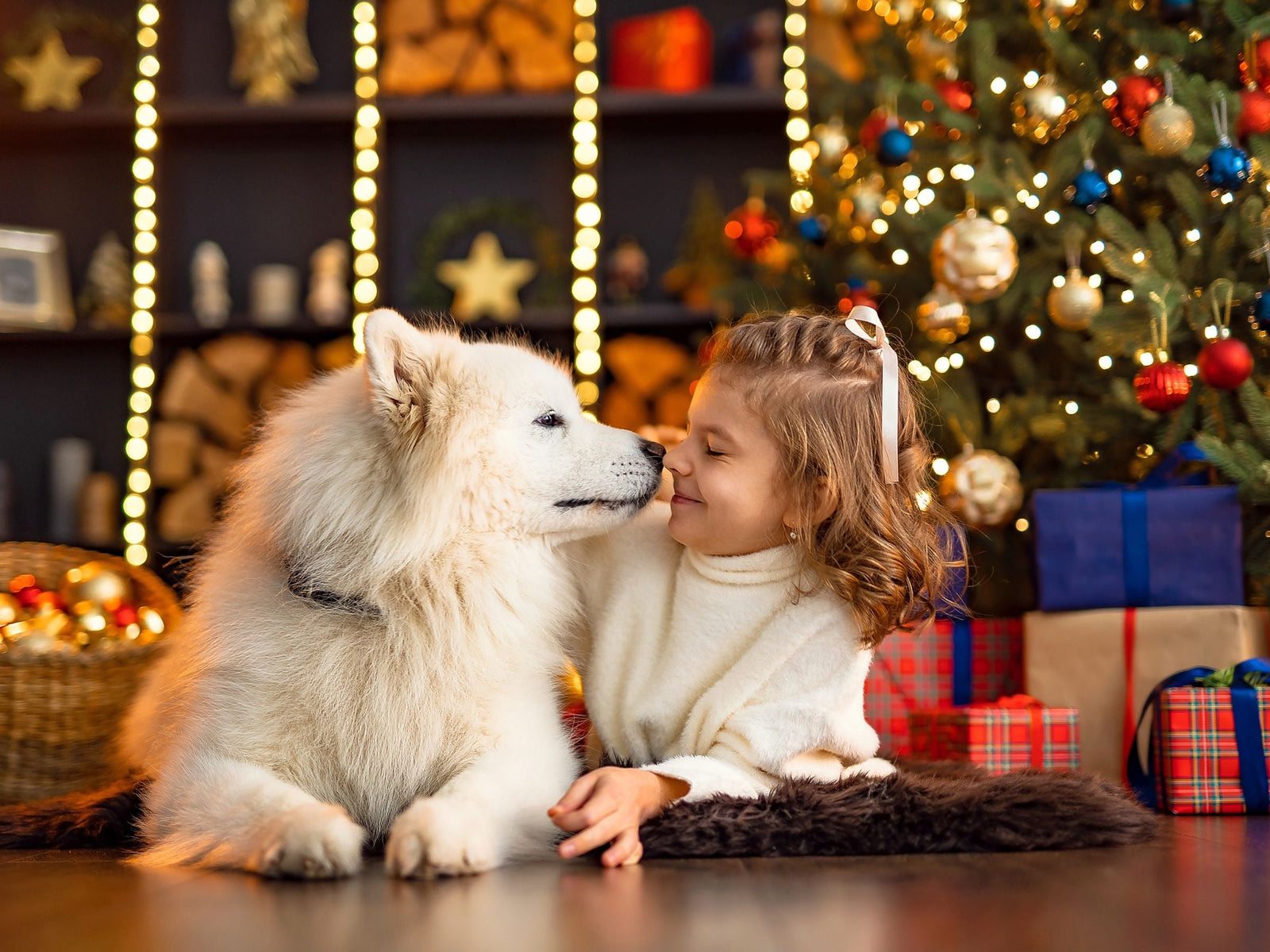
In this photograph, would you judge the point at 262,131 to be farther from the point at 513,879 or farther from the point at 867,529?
the point at 513,879

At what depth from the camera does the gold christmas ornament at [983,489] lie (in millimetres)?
2545

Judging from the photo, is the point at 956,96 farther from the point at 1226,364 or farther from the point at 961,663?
the point at 961,663

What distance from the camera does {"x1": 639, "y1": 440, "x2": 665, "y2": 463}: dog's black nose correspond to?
5.66ft

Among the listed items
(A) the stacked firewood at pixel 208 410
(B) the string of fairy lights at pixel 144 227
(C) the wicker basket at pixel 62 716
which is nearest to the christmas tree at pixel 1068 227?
(C) the wicker basket at pixel 62 716

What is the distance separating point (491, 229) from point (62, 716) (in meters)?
2.93

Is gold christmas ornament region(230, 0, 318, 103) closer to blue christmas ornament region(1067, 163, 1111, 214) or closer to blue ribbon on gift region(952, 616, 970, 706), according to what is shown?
blue christmas ornament region(1067, 163, 1111, 214)

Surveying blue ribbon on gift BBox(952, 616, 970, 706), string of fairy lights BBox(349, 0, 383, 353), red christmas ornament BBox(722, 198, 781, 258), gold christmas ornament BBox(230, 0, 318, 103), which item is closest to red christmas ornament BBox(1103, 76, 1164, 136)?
red christmas ornament BBox(722, 198, 781, 258)

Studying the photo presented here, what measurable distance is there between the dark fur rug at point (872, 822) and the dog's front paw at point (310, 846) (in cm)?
40

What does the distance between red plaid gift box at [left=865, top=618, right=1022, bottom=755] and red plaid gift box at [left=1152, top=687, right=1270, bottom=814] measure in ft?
1.82

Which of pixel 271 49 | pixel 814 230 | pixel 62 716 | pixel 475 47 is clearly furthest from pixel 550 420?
pixel 271 49

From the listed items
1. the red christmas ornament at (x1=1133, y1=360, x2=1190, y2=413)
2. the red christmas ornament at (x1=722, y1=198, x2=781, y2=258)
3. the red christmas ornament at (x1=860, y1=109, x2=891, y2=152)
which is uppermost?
the red christmas ornament at (x1=860, y1=109, x2=891, y2=152)

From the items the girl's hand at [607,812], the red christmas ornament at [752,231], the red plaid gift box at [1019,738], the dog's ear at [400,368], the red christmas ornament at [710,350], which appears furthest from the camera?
the red christmas ornament at [752,231]

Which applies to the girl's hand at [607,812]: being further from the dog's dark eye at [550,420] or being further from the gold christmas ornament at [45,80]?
the gold christmas ornament at [45,80]

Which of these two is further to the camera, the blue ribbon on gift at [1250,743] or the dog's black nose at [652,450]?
the blue ribbon on gift at [1250,743]
